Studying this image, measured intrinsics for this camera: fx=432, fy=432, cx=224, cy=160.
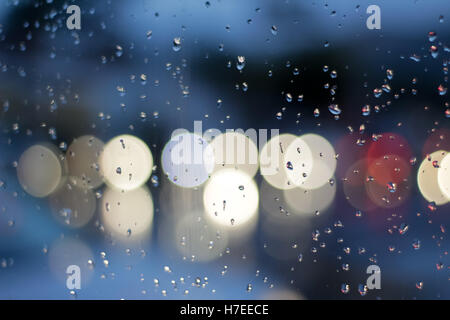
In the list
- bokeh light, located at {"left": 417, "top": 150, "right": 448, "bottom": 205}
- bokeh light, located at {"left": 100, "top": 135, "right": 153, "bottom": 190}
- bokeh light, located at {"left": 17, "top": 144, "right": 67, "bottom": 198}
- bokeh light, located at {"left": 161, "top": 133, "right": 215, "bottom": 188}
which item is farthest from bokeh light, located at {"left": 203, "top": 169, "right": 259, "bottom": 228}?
bokeh light, located at {"left": 417, "top": 150, "right": 448, "bottom": 205}

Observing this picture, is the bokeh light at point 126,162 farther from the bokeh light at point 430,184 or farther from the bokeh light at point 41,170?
the bokeh light at point 430,184

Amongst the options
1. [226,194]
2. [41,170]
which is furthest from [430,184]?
[41,170]

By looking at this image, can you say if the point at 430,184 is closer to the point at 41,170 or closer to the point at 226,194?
the point at 226,194

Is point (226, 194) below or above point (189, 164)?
below

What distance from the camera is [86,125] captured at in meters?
1.98

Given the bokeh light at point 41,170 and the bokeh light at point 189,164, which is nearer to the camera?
the bokeh light at point 189,164

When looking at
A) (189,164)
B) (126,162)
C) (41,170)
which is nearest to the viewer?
(189,164)

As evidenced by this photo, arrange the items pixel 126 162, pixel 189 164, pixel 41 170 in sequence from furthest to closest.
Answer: pixel 41 170 < pixel 126 162 < pixel 189 164

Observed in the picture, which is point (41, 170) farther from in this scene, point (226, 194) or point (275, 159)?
point (275, 159)

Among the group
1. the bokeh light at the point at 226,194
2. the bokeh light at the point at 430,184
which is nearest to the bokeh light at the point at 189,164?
the bokeh light at the point at 226,194

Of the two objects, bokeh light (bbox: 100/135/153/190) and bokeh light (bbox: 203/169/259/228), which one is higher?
bokeh light (bbox: 100/135/153/190)

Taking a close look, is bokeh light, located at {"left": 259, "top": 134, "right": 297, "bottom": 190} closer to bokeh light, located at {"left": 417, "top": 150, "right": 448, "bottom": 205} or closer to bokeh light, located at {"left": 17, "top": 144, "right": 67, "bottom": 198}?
bokeh light, located at {"left": 417, "top": 150, "right": 448, "bottom": 205}

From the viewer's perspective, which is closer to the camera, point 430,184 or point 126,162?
point 126,162
